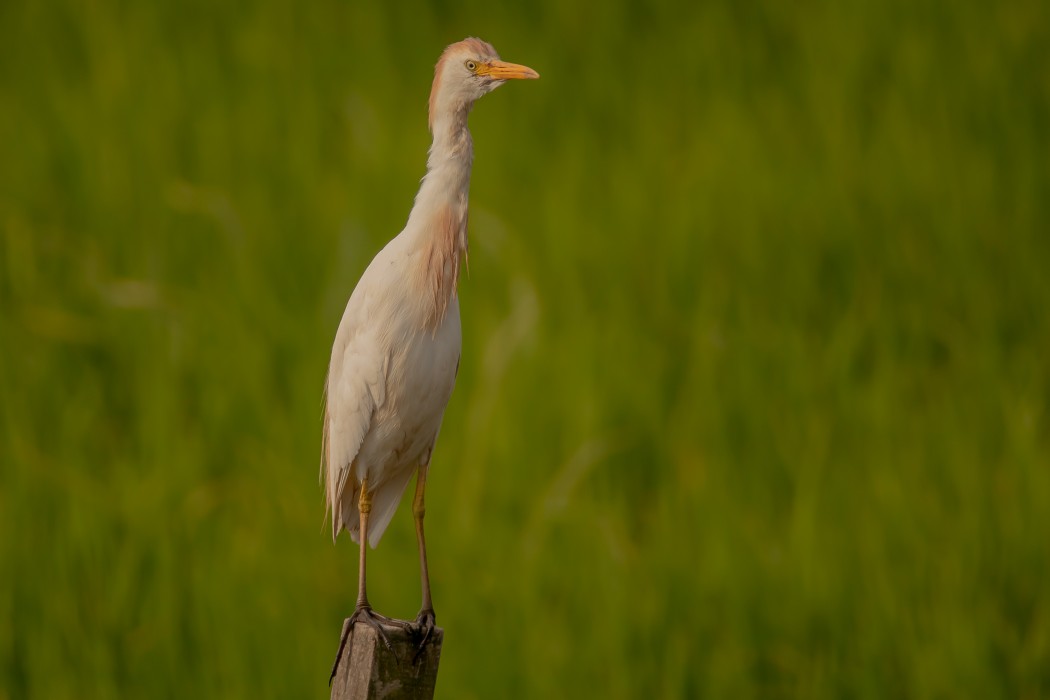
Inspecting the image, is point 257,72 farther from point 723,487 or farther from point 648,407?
point 723,487

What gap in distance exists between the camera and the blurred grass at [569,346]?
3924 mm

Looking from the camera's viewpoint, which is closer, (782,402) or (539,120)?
(782,402)

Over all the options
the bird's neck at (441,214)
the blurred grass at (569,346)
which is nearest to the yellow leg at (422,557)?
the bird's neck at (441,214)

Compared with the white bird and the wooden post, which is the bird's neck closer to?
the white bird

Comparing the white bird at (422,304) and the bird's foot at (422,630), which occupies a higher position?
the white bird at (422,304)

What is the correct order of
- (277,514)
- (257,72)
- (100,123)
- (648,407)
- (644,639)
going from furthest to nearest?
(257,72) → (100,123) → (648,407) → (277,514) → (644,639)

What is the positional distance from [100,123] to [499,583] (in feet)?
9.83

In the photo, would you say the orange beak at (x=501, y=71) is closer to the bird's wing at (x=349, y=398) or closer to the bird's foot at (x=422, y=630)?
the bird's wing at (x=349, y=398)

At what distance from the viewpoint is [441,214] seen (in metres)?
2.30

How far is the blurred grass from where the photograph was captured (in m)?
3.92

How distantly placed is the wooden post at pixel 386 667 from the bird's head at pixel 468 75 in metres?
0.90

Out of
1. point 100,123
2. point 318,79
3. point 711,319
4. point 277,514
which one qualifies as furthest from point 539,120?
point 277,514

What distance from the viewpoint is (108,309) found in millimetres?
4871

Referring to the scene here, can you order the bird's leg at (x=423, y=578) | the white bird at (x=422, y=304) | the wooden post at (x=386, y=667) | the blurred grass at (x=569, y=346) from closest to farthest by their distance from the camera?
the wooden post at (x=386, y=667) < the bird's leg at (x=423, y=578) < the white bird at (x=422, y=304) < the blurred grass at (x=569, y=346)
